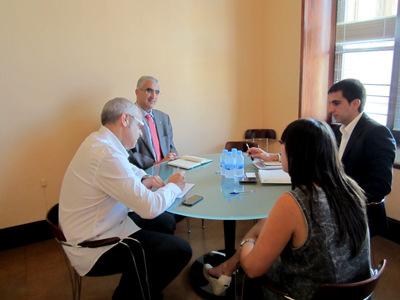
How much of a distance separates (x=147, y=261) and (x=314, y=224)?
96 centimetres

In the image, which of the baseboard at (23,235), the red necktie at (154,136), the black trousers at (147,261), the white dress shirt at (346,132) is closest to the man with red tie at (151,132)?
the red necktie at (154,136)

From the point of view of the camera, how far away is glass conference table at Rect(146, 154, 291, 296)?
1516 millimetres

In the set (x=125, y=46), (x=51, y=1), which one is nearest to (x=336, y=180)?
(x=125, y=46)

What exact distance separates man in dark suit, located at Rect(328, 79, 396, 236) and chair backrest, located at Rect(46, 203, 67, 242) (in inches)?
69.0

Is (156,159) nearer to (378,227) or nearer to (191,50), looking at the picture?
(191,50)

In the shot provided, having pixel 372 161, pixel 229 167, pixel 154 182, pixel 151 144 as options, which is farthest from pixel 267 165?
pixel 151 144

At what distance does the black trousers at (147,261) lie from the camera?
156 centimetres

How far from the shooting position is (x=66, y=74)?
109 inches

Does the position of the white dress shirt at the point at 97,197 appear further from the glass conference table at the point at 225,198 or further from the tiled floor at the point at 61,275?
the tiled floor at the point at 61,275

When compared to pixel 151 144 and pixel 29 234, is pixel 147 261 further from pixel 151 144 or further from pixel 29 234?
pixel 29 234

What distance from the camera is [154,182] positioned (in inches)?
74.5

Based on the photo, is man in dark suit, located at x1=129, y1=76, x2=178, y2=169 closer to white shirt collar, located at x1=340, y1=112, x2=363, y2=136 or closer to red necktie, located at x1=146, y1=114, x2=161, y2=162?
red necktie, located at x1=146, y1=114, x2=161, y2=162

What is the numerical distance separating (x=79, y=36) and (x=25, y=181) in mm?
1462

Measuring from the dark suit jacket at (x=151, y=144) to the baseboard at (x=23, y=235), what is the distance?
117 centimetres
